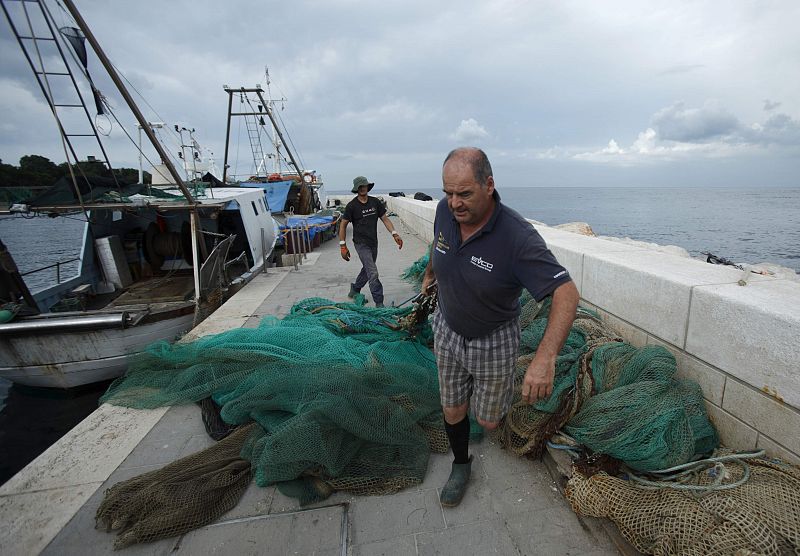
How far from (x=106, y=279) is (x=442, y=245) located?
8.66m

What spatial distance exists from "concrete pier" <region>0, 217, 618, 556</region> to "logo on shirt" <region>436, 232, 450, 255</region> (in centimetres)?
155

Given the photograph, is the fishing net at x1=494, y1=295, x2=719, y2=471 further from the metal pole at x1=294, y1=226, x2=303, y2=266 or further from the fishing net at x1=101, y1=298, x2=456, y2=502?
the metal pole at x1=294, y1=226, x2=303, y2=266

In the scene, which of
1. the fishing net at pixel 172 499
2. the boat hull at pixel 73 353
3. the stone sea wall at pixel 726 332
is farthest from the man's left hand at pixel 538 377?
the boat hull at pixel 73 353

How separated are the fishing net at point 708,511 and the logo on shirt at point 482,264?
1354 mm

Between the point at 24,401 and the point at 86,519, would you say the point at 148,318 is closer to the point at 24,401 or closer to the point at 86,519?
the point at 24,401

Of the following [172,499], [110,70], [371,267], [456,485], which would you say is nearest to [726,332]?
[456,485]

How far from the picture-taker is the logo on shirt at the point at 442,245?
85.5 inches

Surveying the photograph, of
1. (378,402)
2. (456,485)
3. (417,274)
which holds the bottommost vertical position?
(456,485)

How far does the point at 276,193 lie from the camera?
16219 mm

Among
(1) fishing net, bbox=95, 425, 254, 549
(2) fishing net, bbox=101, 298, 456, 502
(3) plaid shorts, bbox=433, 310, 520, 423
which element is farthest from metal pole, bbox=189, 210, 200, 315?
(3) plaid shorts, bbox=433, 310, 520, 423

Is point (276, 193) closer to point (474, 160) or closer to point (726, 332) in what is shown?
point (474, 160)

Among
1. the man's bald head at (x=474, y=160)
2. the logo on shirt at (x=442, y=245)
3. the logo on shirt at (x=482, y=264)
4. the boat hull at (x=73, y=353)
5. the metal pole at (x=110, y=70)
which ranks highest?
the metal pole at (x=110, y=70)

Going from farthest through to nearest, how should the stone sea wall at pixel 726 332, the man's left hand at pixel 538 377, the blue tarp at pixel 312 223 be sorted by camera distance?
1. the blue tarp at pixel 312 223
2. the stone sea wall at pixel 726 332
3. the man's left hand at pixel 538 377

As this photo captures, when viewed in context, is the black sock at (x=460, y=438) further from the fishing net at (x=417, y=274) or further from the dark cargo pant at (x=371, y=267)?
the fishing net at (x=417, y=274)
